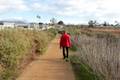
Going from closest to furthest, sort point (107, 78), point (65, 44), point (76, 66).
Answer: point (107, 78) → point (76, 66) → point (65, 44)

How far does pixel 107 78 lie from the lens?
42.3ft

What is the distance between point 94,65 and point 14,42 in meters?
3.73

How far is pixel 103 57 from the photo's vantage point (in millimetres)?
14859

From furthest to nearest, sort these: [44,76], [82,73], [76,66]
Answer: [76,66] < [82,73] < [44,76]

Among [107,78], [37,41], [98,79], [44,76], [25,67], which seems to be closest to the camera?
[107,78]

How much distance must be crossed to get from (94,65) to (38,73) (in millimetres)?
2581

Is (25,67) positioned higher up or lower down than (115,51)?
lower down

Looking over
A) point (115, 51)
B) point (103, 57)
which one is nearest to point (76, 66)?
point (103, 57)

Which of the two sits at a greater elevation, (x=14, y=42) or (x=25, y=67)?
(x=14, y=42)

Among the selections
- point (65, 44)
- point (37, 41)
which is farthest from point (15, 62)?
point (37, 41)

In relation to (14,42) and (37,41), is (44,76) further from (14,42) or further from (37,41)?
(37,41)

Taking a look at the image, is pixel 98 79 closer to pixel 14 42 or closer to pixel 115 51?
pixel 115 51

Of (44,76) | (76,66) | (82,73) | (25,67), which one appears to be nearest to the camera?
(44,76)

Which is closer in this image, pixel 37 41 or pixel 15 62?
pixel 15 62
